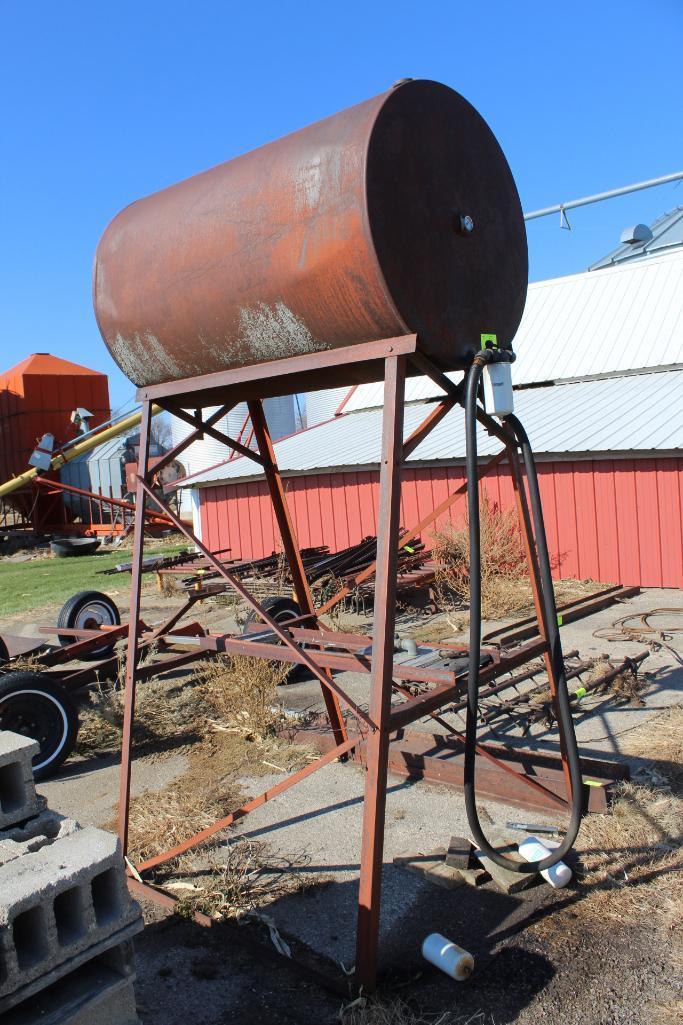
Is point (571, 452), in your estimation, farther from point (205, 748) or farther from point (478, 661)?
point (478, 661)

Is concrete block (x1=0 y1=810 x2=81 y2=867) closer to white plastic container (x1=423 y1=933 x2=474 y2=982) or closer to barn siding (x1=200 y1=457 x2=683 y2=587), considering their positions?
white plastic container (x1=423 y1=933 x2=474 y2=982)

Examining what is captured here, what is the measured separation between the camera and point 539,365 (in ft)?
67.3

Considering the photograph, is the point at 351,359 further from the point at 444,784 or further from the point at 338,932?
the point at 444,784

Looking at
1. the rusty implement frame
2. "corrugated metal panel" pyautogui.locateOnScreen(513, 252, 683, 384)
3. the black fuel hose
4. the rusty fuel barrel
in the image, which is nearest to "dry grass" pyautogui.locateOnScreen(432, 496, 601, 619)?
"corrugated metal panel" pyautogui.locateOnScreen(513, 252, 683, 384)

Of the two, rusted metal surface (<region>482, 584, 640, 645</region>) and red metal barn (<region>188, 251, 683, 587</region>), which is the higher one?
red metal barn (<region>188, 251, 683, 587</region>)

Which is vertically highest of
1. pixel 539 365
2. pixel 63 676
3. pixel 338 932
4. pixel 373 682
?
pixel 539 365

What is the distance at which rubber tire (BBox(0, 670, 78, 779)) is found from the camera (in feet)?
22.6

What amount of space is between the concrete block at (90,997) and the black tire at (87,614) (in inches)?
290

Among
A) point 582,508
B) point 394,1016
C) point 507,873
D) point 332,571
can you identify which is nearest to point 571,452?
point 582,508

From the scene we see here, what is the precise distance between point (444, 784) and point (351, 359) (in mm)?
3525

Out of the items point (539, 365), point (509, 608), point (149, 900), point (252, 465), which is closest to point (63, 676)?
point (149, 900)

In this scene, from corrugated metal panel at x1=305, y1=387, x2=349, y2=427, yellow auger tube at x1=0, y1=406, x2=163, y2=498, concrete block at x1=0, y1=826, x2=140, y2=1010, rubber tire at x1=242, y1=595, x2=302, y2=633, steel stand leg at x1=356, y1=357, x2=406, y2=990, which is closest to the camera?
concrete block at x1=0, y1=826, x2=140, y2=1010

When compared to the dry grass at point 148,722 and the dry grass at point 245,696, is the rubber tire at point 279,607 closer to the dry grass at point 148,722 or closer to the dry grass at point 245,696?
the dry grass at point 245,696

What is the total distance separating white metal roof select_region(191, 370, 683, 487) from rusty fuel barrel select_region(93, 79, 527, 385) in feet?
31.8
